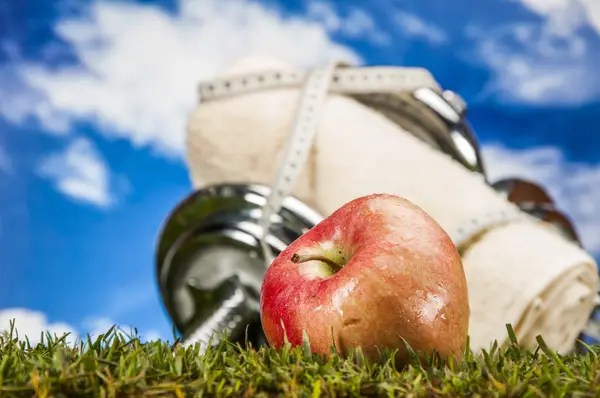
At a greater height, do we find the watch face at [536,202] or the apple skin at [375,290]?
the watch face at [536,202]

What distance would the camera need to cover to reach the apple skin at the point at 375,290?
0.46m

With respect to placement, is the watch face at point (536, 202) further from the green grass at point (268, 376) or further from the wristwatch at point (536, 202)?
the green grass at point (268, 376)

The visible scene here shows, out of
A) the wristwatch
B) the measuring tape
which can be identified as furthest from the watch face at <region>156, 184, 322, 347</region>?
the wristwatch

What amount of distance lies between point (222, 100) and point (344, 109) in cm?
23

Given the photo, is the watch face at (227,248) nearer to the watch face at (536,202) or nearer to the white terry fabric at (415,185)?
the white terry fabric at (415,185)

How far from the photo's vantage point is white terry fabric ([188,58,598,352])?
897mm

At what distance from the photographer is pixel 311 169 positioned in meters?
1.03

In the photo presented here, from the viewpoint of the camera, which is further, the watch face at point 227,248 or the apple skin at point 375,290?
the watch face at point 227,248

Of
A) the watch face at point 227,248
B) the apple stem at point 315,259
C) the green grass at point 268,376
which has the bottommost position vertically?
the green grass at point 268,376

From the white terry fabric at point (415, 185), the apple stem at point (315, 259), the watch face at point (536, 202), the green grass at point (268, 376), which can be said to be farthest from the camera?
the watch face at point (536, 202)

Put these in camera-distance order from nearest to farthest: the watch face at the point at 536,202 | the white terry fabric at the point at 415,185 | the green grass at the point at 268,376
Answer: the green grass at the point at 268,376 → the white terry fabric at the point at 415,185 → the watch face at the point at 536,202

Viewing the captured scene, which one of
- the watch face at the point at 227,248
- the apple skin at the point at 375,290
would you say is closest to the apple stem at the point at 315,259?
the apple skin at the point at 375,290

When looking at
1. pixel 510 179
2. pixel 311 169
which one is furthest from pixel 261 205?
pixel 510 179

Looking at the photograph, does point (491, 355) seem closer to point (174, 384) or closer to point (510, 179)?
point (174, 384)
